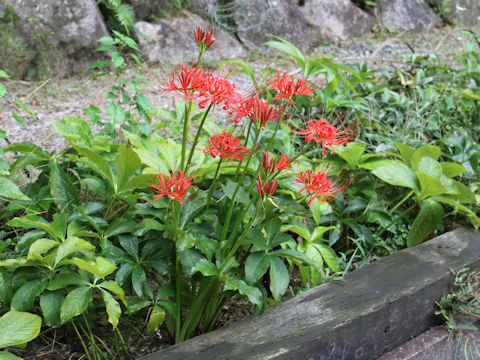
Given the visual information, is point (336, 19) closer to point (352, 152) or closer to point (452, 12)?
point (452, 12)

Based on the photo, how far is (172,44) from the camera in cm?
531

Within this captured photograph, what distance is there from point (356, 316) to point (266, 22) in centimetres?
514

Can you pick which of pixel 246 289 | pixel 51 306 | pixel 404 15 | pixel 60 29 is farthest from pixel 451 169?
pixel 404 15

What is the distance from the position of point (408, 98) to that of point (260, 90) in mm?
2156

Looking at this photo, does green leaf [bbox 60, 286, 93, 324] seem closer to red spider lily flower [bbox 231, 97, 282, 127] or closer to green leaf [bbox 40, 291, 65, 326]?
green leaf [bbox 40, 291, 65, 326]

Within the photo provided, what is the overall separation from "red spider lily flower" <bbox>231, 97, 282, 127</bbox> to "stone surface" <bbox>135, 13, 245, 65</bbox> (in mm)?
4122

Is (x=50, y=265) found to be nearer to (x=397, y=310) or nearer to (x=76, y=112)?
(x=397, y=310)

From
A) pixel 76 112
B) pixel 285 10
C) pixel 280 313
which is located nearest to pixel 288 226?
pixel 280 313

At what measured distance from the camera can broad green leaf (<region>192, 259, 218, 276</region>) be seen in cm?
135

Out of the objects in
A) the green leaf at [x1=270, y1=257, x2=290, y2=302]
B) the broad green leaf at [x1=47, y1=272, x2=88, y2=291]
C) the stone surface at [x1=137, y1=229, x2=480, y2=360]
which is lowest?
the stone surface at [x1=137, y1=229, x2=480, y2=360]

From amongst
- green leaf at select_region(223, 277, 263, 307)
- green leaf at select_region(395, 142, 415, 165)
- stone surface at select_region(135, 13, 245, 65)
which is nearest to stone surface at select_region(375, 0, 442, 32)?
stone surface at select_region(135, 13, 245, 65)

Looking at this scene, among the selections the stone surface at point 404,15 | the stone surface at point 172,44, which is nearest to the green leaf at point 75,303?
the stone surface at point 172,44

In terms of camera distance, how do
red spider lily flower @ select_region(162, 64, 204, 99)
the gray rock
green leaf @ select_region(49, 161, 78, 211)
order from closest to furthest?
red spider lily flower @ select_region(162, 64, 204, 99) → green leaf @ select_region(49, 161, 78, 211) → the gray rock

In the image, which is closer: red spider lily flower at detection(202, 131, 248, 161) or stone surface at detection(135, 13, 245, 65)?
red spider lily flower at detection(202, 131, 248, 161)
